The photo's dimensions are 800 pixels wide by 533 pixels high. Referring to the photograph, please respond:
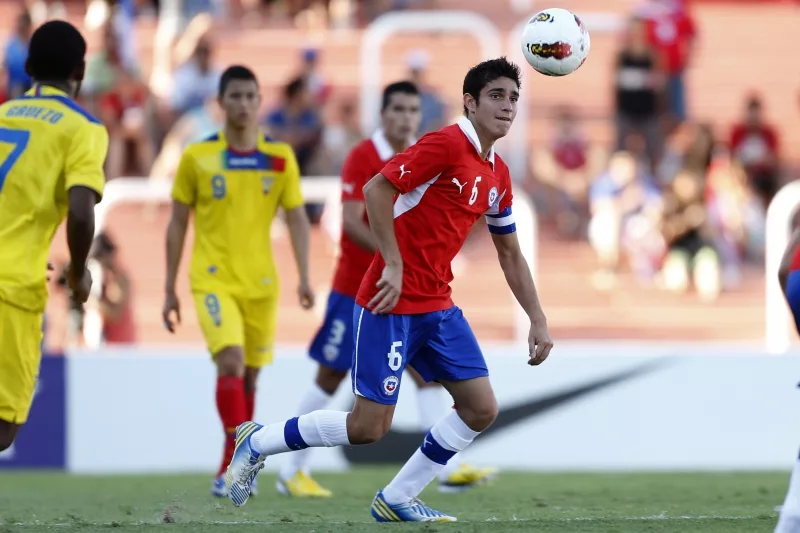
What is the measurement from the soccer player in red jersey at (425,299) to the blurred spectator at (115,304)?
5.89 m

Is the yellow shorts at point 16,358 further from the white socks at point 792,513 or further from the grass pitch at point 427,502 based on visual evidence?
the white socks at point 792,513

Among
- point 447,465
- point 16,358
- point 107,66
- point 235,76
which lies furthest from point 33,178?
point 107,66

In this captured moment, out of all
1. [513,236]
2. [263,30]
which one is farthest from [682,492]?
[263,30]

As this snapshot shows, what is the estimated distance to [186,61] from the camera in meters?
17.4

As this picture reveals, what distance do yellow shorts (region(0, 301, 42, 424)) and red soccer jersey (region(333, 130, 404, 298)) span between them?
10.8ft

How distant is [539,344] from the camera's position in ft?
23.6

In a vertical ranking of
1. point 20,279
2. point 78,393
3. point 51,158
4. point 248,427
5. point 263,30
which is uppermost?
point 263,30

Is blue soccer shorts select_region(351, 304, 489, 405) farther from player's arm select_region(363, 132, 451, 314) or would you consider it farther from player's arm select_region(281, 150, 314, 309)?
player's arm select_region(281, 150, 314, 309)

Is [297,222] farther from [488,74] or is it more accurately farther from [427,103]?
[427,103]

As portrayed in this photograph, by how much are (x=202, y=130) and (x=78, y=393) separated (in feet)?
13.5

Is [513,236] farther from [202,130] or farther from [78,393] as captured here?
[202,130]

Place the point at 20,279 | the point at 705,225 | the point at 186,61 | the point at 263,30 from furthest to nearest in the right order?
the point at 263,30 < the point at 186,61 < the point at 705,225 < the point at 20,279

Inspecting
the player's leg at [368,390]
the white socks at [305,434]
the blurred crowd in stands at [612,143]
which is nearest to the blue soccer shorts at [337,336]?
the white socks at [305,434]

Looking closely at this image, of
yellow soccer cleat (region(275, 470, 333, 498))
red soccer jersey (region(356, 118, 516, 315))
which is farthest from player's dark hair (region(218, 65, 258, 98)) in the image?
yellow soccer cleat (region(275, 470, 333, 498))
